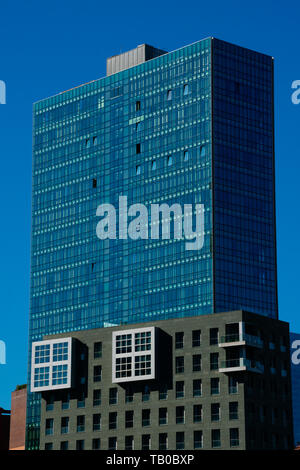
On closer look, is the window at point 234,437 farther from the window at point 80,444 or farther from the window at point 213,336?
the window at point 80,444

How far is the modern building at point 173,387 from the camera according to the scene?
174 meters

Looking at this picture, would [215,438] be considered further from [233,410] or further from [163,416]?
[163,416]

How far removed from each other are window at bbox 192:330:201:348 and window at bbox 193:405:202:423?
9.60m

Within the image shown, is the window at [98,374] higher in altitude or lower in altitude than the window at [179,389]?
higher

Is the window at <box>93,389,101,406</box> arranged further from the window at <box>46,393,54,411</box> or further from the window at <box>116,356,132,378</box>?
the window at <box>46,393,54,411</box>

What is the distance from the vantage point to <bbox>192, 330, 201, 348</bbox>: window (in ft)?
586

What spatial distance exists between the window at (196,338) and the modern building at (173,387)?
16 cm

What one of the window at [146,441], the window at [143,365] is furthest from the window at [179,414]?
the window at [143,365]

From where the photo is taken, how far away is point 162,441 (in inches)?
6988

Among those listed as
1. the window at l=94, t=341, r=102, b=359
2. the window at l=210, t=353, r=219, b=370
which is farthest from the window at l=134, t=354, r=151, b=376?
the window at l=210, t=353, r=219, b=370

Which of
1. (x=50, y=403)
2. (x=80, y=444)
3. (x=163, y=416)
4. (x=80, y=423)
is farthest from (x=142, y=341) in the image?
(x=50, y=403)
